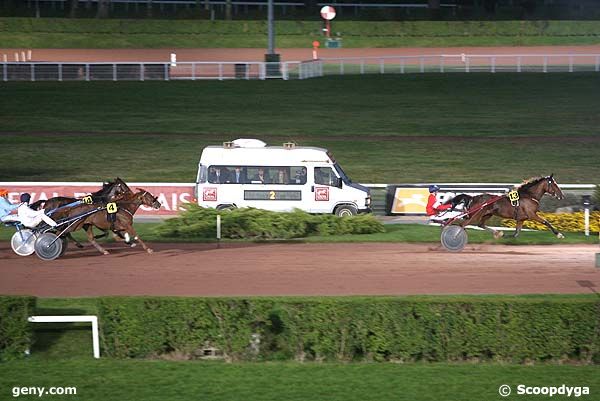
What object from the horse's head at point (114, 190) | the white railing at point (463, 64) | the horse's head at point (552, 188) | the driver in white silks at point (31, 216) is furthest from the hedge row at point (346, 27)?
the driver in white silks at point (31, 216)

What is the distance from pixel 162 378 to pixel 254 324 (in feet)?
4.49

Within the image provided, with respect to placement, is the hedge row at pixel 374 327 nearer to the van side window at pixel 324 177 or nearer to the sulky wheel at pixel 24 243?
the sulky wheel at pixel 24 243

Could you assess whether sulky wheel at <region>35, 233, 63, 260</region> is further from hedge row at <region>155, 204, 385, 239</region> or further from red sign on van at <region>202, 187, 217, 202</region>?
red sign on van at <region>202, 187, 217, 202</region>

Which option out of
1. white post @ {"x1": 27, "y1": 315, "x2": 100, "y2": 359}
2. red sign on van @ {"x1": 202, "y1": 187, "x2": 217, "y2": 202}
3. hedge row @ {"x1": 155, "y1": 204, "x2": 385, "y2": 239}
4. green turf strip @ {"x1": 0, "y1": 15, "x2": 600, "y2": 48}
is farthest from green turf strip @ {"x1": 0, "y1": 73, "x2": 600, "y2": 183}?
white post @ {"x1": 27, "y1": 315, "x2": 100, "y2": 359}

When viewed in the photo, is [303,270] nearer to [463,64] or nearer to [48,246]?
[48,246]

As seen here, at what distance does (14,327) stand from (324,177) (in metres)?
11.9

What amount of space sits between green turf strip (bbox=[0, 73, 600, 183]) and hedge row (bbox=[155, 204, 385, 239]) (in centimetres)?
744

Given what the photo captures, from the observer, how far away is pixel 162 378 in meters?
11.9

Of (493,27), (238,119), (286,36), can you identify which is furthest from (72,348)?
(493,27)

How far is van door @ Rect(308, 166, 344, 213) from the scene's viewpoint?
78.2 feet

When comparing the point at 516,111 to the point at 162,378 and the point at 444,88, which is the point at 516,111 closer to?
the point at 444,88

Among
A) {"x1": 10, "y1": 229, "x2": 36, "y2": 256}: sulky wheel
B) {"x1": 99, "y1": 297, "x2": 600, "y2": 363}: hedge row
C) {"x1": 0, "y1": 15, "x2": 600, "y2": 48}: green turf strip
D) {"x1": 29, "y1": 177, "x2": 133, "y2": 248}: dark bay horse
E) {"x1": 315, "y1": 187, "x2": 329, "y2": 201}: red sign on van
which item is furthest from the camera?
{"x1": 0, "y1": 15, "x2": 600, "y2": 48}: green turf strip

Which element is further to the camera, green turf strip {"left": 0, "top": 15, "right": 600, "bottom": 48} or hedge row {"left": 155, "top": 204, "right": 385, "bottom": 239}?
green turf strip {"left": 0, "top": 15, "right": 600, "bottom": 48}

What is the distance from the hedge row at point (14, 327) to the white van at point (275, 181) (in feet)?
35.5
